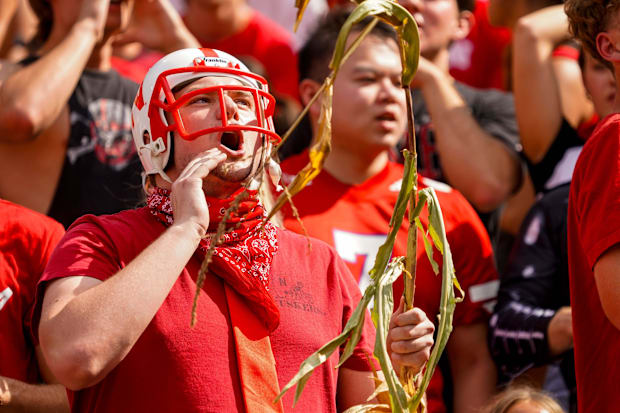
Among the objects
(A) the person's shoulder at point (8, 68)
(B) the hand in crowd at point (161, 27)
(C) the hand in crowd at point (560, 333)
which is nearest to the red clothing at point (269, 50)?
(B) the hand in crowd at point (161, 27)

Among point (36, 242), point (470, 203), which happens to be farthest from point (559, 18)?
point (36, 242)

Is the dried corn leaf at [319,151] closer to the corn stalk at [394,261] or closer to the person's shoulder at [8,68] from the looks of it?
the corn stalk at [394,261]

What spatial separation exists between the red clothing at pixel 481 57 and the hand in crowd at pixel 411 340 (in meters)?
3.95

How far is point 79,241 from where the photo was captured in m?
2.82

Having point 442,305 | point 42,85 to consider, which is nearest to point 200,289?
point 442,305

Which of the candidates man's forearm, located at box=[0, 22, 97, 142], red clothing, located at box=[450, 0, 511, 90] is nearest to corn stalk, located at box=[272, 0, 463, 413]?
man's forearm, located at box=[0, 22, 97, 142]

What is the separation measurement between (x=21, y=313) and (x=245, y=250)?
0.87 metres

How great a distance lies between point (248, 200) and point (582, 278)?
977 millimetres

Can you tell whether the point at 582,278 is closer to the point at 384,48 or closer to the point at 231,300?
the point at 231,300

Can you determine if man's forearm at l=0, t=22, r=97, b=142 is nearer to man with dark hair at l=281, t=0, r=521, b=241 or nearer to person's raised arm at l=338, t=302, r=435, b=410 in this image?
man with dark hair at l=281, t=0, r=521, b=241

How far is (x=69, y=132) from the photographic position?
182 inches

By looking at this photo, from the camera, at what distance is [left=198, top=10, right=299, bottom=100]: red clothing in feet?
20.3

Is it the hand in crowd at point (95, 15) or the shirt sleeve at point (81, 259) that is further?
the hand in crowd at point (95, 15)

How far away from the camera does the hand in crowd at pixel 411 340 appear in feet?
8.88
